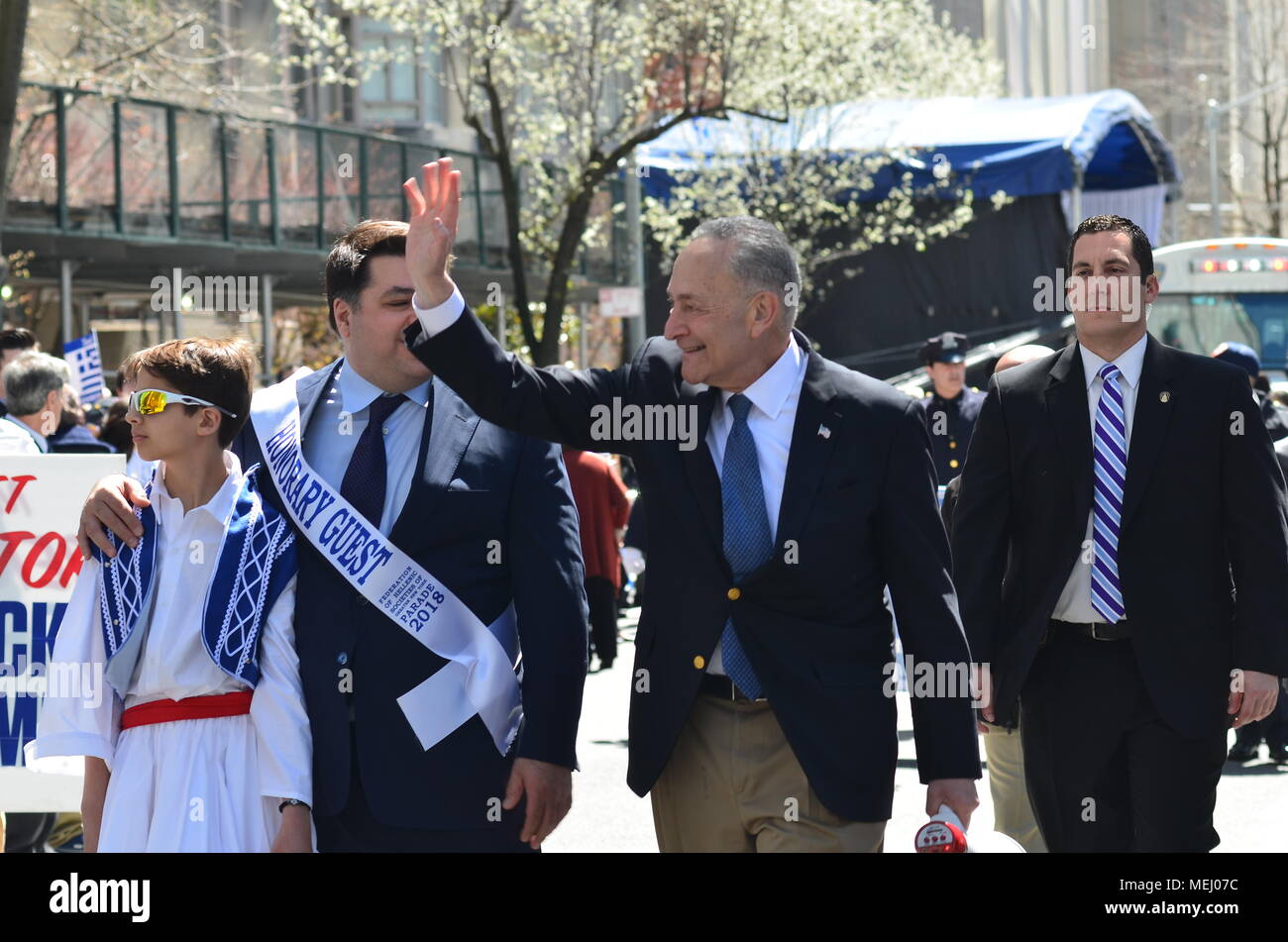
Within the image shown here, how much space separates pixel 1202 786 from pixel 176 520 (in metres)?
2.68

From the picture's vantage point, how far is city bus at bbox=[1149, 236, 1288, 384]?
2202cm

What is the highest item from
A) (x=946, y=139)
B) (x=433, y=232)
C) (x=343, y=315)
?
(x=946, y=139)

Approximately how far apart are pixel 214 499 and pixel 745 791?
4.42ft

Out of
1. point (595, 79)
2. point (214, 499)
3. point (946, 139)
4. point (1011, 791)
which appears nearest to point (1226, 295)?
point (595, 79)

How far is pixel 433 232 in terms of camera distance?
3.79 m

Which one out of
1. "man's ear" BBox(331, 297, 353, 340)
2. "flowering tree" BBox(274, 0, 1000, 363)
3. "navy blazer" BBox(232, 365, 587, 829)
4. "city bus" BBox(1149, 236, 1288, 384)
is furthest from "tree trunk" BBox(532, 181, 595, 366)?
"navy blazer" BBox(232, 365, 587, 829)

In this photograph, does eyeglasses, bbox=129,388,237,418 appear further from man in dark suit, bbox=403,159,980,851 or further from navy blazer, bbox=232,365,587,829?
man in dark suit, bbox=403,159,980,851

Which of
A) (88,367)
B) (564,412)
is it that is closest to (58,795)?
(564,412)

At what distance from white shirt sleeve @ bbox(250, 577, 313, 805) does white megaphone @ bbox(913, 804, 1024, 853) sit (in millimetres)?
1309

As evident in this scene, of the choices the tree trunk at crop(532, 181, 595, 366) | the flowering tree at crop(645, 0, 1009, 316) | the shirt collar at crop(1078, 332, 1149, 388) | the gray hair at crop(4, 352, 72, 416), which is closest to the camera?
the shirt collar at crop(1078, 332, 1149, 388)

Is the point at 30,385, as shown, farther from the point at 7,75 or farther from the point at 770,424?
the point at 770,424

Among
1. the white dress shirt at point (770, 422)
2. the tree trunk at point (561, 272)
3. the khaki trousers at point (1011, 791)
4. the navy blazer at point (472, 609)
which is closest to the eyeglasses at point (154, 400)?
the navy blazer at point (472, 609)
